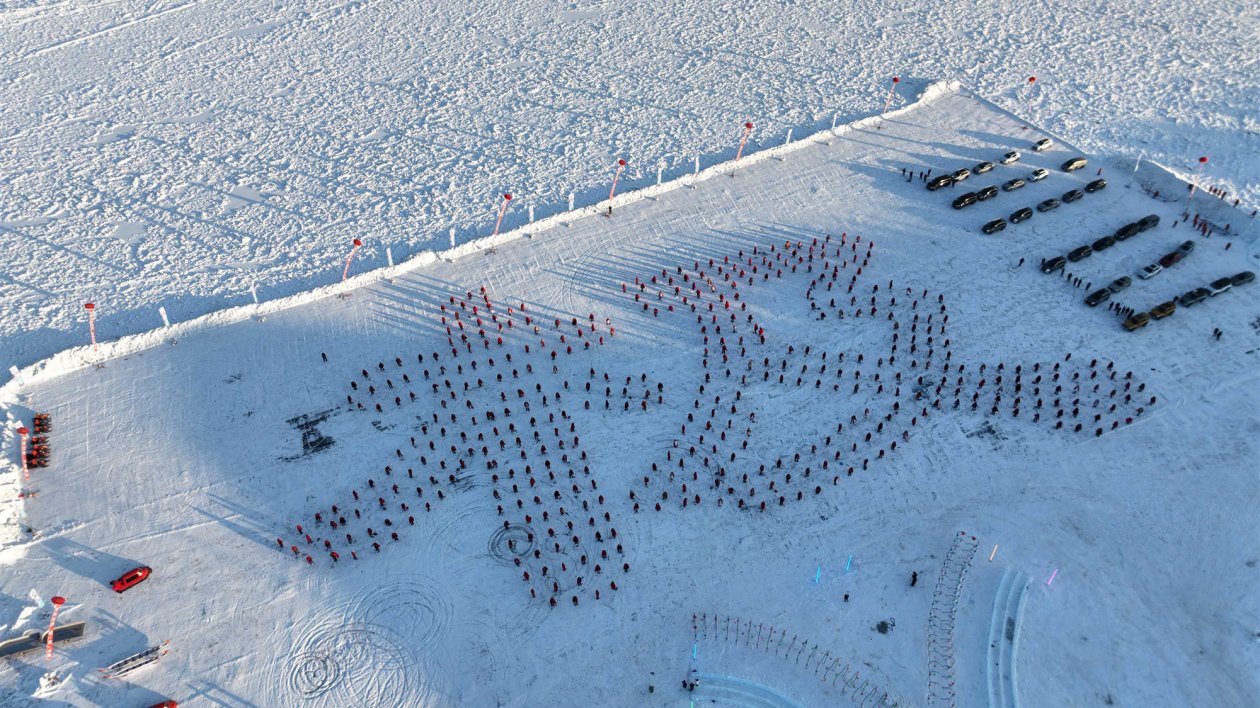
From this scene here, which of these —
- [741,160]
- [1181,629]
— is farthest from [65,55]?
[1181,629]

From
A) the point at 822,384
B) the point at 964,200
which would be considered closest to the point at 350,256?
the point at 822,384

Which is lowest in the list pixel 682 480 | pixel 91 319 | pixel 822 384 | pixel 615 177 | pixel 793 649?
pixel 793 649

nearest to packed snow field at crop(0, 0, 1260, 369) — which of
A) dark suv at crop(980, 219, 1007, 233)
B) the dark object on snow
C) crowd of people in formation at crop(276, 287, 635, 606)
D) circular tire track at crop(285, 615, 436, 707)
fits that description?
crowd of people in formation at crop(276, 287, 635, 606)

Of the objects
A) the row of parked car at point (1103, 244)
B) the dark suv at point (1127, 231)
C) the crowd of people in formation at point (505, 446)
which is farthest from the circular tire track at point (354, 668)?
the dark suv at point (1127, 231)

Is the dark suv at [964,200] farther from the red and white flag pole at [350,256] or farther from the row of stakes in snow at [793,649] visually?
the red and white flag pole at [350,256]

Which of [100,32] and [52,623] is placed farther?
[100,32]

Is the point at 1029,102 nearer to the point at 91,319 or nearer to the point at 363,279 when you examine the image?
the point at 363,279
